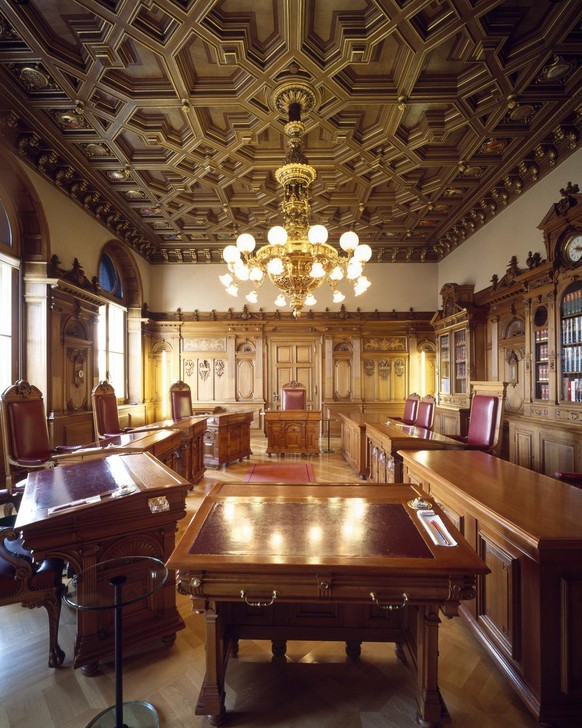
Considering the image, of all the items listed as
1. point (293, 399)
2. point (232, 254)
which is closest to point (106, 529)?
point (232, 254)

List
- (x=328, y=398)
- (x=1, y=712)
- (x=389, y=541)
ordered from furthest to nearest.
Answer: (x=328, y=398) → (x=1, y=712) → (x=389, y=541)

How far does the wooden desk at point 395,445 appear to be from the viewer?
3.76 meters

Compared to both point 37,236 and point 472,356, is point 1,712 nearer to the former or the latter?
point 37,236

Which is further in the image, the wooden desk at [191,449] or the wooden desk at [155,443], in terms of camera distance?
the wooden desk at [191,449]

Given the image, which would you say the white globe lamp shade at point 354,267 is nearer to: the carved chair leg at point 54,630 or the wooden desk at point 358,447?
the wooden desk at point 358,447

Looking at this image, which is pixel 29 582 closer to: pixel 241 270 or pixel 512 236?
pixel 241 270

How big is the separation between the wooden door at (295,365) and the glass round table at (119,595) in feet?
24.3

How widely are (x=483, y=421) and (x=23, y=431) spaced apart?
5.17 m

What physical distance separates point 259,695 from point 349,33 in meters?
5.12

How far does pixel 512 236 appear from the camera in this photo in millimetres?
5965

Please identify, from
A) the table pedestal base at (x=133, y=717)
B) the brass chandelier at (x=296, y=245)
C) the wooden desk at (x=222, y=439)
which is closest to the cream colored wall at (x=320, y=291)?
the wooden desk at (x=222, y=439)

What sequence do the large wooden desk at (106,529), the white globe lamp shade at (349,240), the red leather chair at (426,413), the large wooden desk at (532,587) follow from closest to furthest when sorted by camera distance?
the large wooden desk at (532,587), the large wooden desk at (106,529), the white globe lamp shade at (349,240), the red leather chair at (426,413)

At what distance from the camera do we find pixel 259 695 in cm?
179

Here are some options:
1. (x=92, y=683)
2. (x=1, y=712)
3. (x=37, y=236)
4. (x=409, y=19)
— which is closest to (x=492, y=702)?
(x=92, y=683)
